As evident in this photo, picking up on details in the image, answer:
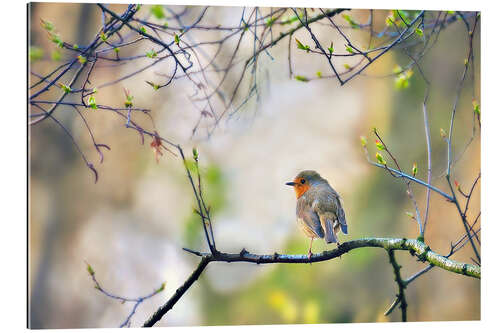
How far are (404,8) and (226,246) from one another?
75.0 inches

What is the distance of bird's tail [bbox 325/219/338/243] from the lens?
3.62 meters

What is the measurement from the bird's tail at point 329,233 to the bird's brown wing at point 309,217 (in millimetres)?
30

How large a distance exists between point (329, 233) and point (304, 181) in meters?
0.44

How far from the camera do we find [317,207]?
3.79 metres

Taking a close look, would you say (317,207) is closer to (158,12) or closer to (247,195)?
(247,195)

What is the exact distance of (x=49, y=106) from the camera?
355 centimetres

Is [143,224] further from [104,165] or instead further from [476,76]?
[476,76]

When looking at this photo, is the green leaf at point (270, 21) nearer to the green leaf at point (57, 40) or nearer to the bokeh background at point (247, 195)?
the bokeh background at point (247, 195)

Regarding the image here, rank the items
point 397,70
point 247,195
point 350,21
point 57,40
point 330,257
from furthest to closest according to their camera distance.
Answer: point 397,70 → point 247,195 → point 350,21 → point 330,257 → point 57,40

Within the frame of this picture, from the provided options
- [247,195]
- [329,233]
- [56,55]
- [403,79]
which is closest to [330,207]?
[329,233]

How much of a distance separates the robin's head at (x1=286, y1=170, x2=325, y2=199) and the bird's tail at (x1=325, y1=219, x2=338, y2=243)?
295mm

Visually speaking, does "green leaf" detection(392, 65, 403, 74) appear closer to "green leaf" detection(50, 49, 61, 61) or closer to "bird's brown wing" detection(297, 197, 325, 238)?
"bird's brown wing" detection(297, 197, 325, 238)

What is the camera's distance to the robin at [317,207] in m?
3.71

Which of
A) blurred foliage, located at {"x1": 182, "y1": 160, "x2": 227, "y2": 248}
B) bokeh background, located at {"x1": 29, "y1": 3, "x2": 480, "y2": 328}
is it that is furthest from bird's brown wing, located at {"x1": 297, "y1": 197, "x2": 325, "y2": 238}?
blurred foliage, located at {"x1": 182, "y1": 160, "x2": 227, "y2": 248}
